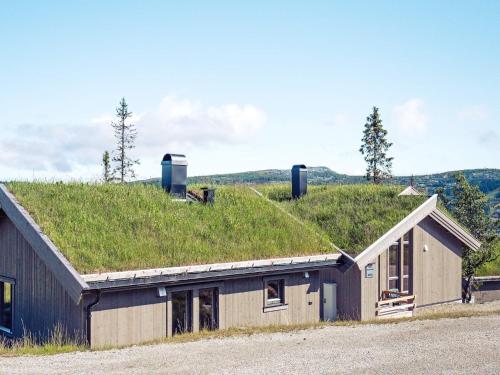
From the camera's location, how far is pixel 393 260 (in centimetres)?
2395

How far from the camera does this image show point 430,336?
15.5 meters

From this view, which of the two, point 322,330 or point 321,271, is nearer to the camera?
point 322,330

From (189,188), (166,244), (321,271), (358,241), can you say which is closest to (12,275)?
(166,244)

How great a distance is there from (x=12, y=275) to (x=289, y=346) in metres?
8.67

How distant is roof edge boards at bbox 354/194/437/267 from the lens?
21.2 metres

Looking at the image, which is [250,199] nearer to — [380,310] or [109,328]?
[380,310]

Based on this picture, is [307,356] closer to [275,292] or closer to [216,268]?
[216,268]

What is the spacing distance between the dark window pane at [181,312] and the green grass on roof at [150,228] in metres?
1.09

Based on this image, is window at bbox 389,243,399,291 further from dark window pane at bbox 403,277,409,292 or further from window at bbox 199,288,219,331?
window at bbox 199,288,219,331

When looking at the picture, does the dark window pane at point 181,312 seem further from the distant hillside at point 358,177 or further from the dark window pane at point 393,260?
the distant hillside at point 358,177

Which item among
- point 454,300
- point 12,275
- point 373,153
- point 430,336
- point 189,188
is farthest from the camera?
point 373,153

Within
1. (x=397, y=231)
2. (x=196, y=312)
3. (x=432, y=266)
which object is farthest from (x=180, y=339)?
(x=432, y=266)

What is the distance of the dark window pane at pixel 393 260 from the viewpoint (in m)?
23.8

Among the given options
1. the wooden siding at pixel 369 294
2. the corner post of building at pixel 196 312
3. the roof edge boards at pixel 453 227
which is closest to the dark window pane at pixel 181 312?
the corner post of building at pixel 196 312
